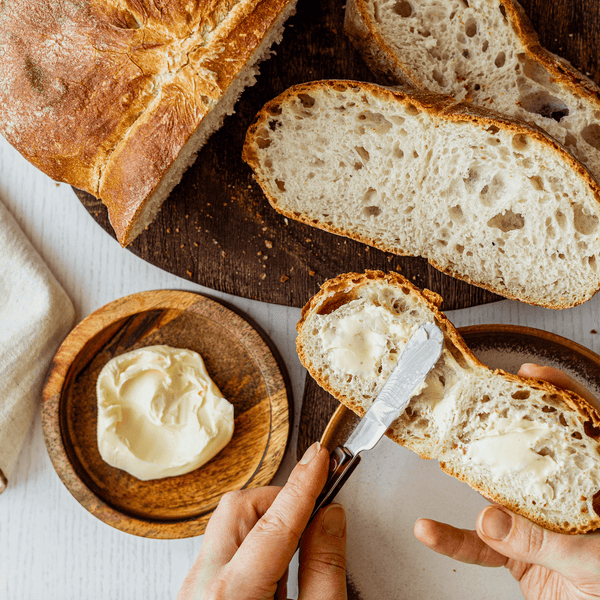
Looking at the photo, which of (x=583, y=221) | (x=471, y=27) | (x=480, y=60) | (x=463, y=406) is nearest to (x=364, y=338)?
(x=463, y=406)

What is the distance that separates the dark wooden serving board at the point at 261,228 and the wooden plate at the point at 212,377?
18 centimetres

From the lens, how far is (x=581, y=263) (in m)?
1.90

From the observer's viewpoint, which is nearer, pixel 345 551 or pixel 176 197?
pixel 345 551

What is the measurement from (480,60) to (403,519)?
1876 mm

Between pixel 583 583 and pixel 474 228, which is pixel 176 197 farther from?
pixel 583 583

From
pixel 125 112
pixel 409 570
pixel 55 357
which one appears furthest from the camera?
pixel 55 357

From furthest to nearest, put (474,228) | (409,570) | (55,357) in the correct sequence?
(55,357) → (409,570) → (474,228)

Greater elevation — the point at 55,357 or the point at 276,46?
the point at 276,46

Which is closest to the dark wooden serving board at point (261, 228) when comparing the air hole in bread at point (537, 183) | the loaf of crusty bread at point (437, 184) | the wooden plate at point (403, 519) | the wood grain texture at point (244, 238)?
the wood grain texture at point (244, 238)

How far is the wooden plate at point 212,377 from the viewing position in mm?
2230

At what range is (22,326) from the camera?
2289 mm

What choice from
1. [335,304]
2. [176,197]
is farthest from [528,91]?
[176,197]

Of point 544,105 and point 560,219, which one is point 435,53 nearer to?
point 544,105

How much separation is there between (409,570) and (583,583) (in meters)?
0.70
